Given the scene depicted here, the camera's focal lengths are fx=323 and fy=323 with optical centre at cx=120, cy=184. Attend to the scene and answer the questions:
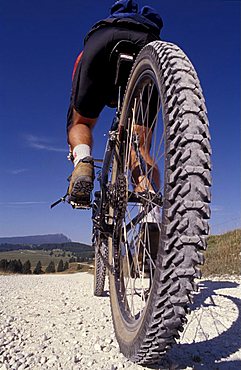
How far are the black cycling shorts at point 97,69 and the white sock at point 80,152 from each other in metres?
0.25

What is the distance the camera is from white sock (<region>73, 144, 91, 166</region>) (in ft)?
7.25

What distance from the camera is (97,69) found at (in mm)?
2172

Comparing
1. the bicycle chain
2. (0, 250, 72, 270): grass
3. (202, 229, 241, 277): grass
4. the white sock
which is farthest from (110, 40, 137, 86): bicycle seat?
(0, 250, 72, 270): grass

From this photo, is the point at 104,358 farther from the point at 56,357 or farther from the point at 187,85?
the point at 187,85

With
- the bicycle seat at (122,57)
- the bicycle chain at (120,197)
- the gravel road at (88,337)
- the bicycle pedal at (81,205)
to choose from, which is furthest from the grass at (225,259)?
the bicycle seat at (122,57)

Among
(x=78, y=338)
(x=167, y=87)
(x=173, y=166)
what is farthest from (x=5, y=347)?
(x=167, y=87)

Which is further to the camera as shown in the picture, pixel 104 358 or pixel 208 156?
pixel 104 358

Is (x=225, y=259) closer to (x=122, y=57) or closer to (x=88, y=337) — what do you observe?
(x=88, y=337)

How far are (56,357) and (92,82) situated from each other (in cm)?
167

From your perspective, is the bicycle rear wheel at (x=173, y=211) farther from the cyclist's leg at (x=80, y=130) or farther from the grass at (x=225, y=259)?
the grass at (x=225, y=259)

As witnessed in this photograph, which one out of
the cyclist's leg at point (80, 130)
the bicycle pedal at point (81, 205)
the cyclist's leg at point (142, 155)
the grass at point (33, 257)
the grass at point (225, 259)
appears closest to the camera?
the cyclist's leg at point (142, 155)

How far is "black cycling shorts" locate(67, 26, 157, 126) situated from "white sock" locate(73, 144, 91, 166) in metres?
0.25

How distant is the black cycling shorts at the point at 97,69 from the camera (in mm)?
2072

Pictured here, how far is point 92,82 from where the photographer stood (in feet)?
7.23
